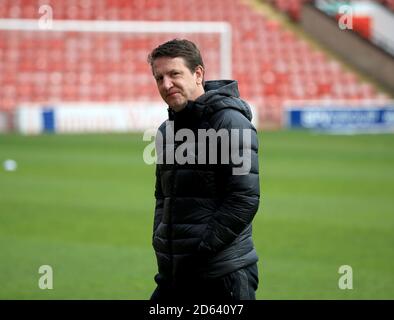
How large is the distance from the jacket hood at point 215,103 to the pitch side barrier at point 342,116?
22029mm

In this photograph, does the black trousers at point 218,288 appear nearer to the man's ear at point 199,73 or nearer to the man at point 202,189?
the man at point 202,189

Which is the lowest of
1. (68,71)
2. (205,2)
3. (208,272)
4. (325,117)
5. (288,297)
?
(288,297)

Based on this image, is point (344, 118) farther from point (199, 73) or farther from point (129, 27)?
point (199, 73)

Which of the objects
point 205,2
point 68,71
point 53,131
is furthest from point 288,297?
point 205,2

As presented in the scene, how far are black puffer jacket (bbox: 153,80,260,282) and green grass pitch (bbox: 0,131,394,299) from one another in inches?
120

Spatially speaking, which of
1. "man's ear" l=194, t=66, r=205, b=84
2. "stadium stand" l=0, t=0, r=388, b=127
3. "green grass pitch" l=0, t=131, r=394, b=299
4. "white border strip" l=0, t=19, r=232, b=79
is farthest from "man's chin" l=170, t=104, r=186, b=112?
"stadium stand" l=0, t=0, r=388, b=127

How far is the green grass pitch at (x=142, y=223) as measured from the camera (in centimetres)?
729

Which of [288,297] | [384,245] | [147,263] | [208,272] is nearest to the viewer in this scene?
[208,272]

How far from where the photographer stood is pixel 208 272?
12.6ft

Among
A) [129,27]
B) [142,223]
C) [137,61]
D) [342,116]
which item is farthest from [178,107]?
[137,61]

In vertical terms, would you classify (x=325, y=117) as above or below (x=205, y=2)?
below

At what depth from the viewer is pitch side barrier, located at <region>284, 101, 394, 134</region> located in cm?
2577
